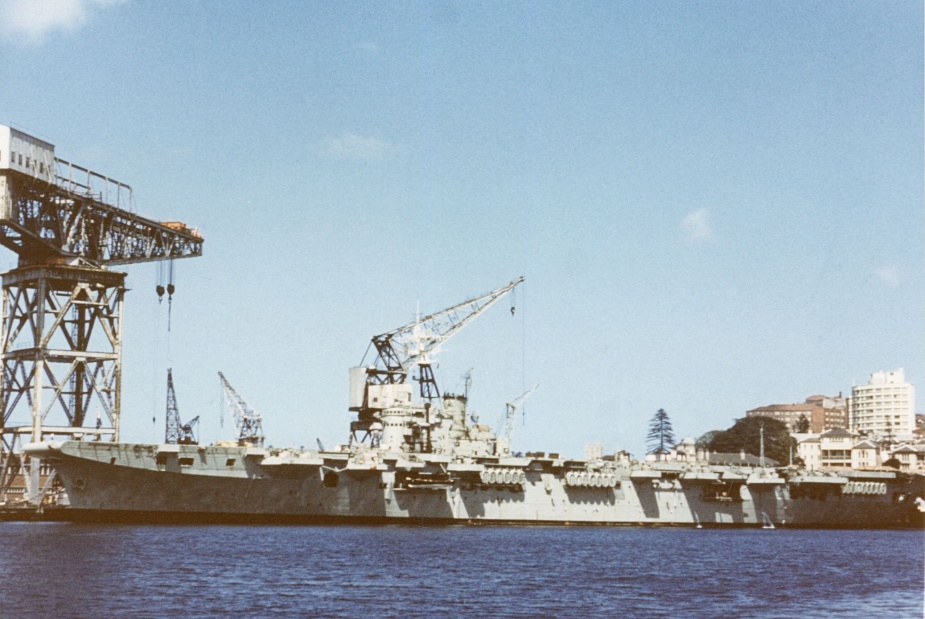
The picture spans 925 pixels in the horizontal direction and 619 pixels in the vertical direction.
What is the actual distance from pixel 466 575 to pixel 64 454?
23.6 metres

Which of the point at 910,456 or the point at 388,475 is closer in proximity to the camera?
the point at 388,475

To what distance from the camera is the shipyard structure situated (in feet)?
175

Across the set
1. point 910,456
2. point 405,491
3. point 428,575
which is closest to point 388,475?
point 405,491

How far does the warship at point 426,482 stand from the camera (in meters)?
53.2

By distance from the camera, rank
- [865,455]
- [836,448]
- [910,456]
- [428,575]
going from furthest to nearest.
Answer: [836,448], [865,455], [910,456], [428,575]

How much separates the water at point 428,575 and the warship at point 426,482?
2.14 metres

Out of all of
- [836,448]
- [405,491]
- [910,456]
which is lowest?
[405,491]

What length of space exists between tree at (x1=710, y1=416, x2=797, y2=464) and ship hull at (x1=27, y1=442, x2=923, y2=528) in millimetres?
63140

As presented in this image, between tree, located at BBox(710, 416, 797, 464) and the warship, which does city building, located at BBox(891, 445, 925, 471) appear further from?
the warship

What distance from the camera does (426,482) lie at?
5681 centimetres

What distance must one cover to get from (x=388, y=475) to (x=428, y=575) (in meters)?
21.1

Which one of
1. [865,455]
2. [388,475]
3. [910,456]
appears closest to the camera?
[388,475]

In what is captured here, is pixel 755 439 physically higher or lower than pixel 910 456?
higher

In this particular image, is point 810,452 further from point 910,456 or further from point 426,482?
point 426,482
